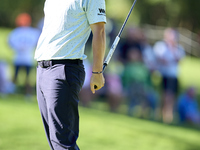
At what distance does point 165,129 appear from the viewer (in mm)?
7098

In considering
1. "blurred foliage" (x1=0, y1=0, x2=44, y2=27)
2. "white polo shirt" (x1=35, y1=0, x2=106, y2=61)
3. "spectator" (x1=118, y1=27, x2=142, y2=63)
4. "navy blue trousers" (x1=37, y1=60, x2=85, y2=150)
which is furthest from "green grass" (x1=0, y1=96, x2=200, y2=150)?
"blurred foliage" (x1=0, y1=0, x2=44, y2=27)

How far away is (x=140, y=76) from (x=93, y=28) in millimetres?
5420

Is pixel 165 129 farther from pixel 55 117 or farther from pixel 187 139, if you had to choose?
pixel 55 117

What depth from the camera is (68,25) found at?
2723 millimetres

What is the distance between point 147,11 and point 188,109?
17.9 meters

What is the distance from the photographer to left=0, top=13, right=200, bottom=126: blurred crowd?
8047mm

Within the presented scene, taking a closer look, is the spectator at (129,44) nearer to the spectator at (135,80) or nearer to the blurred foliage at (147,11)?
the spectator at (135,80)

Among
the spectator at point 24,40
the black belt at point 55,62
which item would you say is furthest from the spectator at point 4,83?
the black belt at point 55,62

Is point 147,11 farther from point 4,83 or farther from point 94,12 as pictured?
point 94,12

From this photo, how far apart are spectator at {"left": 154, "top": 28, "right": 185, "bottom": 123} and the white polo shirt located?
17.8 ft

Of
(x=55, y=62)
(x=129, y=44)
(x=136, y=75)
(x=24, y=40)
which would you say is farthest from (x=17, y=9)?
(x=55, y=62)

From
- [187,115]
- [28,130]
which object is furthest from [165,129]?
[28,130]

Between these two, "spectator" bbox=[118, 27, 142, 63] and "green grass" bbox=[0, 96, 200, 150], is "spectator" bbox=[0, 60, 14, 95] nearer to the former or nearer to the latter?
"green grass" bbox=[0, 96, 200, 150]

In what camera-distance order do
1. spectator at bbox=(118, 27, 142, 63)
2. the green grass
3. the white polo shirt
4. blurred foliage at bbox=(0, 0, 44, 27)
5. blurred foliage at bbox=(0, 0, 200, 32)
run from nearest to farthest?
the white polo shirt, the green grass, spectator at bbox=(118, 27, 142, 63), blurred foliage at bbox=(0, 0, 44, 27), blurred foliage at bbox=(0, 0, 200, 32)
